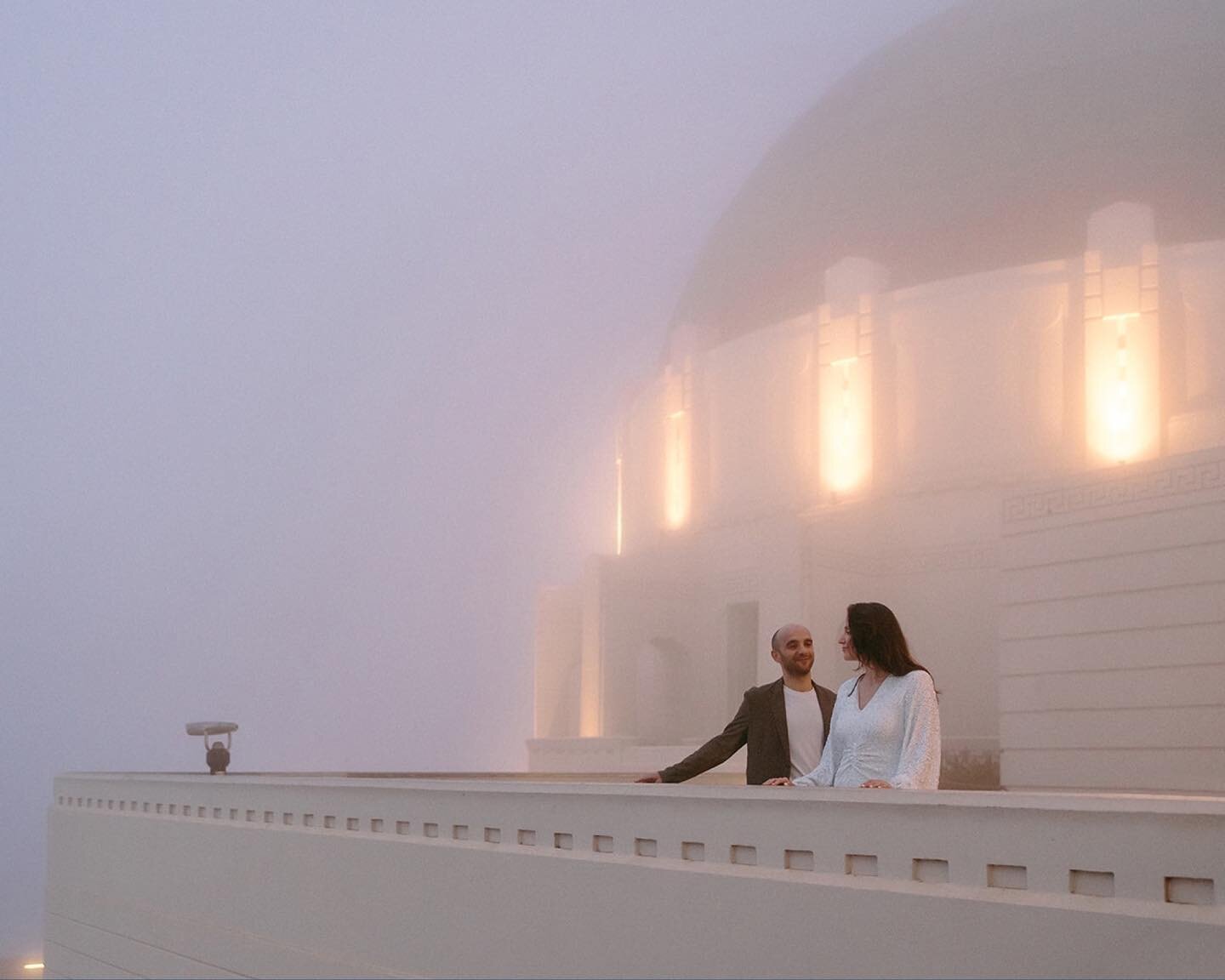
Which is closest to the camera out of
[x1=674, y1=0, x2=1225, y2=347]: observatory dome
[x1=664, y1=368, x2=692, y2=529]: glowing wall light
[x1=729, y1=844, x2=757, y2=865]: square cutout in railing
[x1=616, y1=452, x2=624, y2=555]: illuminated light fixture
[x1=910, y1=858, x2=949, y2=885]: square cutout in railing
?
[x1=910, y1=858, x2=949, y2=885]: square cutout in railing

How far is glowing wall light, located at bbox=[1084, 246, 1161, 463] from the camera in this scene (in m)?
12.0

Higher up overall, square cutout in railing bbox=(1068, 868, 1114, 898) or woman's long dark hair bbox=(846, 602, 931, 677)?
woman's long dark hair bbox=(846, 602, 931, 677)

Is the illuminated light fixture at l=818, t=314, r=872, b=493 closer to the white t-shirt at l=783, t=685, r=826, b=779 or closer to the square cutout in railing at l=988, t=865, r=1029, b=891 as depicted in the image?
the white t-shirt at l=783, t=685, r=826, b=779

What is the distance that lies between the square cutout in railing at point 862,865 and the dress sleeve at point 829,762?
634mm

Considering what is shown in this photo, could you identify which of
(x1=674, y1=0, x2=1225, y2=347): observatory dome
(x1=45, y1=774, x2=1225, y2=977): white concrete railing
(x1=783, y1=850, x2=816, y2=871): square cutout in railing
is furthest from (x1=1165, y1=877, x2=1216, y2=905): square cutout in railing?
(x1=674, y1=0, x2=1225, y2=347): observatory dome

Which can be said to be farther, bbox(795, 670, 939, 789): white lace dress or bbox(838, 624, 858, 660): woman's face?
bbox(838, 624, 858, 660): woman's face

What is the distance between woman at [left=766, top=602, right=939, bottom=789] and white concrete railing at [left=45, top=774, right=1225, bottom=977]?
0.41 meters

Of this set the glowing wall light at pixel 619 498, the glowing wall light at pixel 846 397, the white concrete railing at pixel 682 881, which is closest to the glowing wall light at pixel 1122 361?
the glowing wall light at pixel 846 397

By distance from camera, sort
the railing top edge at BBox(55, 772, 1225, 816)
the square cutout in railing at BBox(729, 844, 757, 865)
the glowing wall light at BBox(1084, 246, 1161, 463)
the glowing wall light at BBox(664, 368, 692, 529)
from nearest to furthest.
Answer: the railing top edge at BBox(55, 772, 1225, 816) → the square cutout in railing at BBox(729, 844, 757, 865) → the glowing wall light at BBox(1084, 246, 1161, 463) → the glowing wall light at BBox(664, 368, 692, 529)

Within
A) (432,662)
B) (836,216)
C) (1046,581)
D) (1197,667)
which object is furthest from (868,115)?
(432,662)

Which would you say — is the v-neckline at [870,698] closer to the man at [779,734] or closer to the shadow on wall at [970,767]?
the man at [779,734]

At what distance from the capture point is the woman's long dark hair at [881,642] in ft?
10.8

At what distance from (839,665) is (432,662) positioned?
34.4 feet

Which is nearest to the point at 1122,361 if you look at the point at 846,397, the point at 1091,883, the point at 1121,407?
the point at 1121,407
